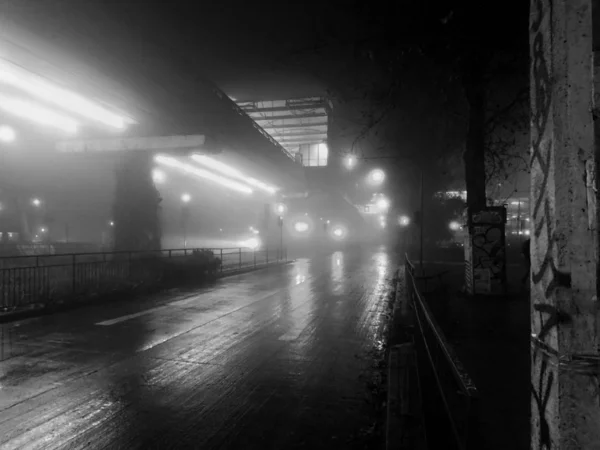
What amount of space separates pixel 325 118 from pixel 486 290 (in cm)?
3747

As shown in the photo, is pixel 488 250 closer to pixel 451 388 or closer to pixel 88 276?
pixel 451 388

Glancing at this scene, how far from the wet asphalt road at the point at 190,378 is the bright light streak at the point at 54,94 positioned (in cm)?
735

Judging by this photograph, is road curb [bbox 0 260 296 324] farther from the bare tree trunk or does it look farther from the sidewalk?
the bare tree trunk

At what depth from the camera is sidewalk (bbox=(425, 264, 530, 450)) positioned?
4227 mm

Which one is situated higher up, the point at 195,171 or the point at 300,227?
the point at 195,171

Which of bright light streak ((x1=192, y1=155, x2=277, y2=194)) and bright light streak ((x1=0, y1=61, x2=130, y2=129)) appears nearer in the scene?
bright light streak ((x1=0, y1=61, x2=130, y2=129))

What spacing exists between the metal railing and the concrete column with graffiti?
1.31ft

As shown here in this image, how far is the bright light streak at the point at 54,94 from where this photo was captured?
38.9ft

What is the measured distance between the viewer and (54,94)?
43.9 ft

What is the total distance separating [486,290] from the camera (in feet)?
40.6

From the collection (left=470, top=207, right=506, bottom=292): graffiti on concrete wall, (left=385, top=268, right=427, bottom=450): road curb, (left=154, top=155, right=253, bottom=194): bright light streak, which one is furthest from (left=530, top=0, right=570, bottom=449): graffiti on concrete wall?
(left=154, top=155, right=253, bottom=194): bright light streak

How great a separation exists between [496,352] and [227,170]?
27.4m

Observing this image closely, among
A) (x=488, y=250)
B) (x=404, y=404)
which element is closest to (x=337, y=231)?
(x=488, y=250)

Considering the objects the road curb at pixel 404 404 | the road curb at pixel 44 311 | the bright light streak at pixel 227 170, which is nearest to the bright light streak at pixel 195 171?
the bright light streak at pixel 227 170
